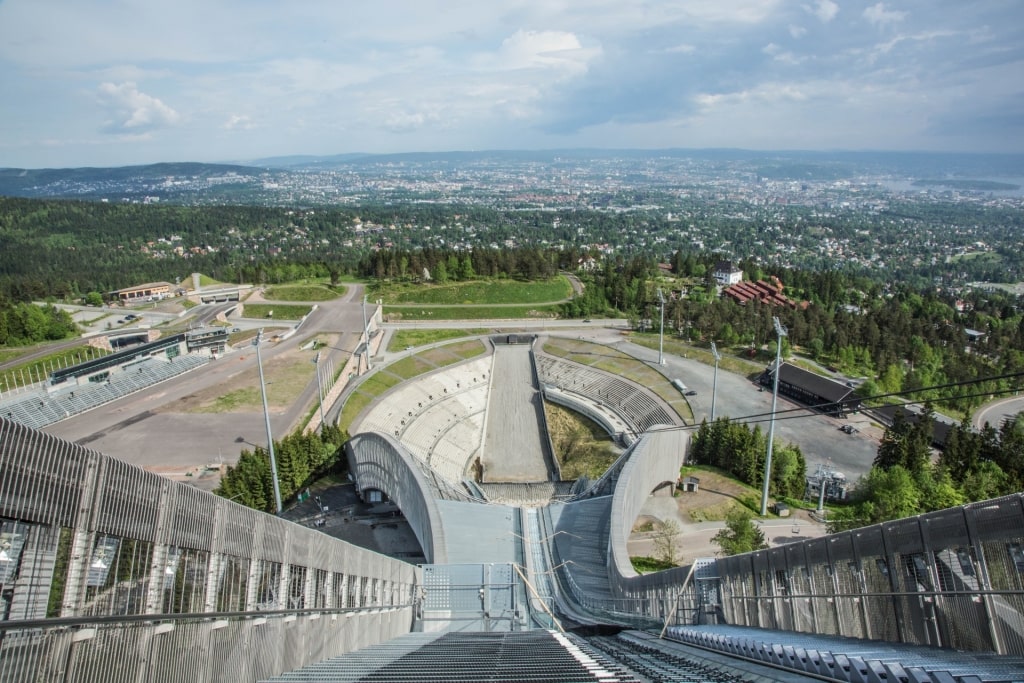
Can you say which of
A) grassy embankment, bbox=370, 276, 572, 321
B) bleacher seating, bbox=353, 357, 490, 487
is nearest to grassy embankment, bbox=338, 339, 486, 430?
bleacher seating, bbox=353, 357, 490, 487

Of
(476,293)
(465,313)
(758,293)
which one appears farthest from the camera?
(758,293)

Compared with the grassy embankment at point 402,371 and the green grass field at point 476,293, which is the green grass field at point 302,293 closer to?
the green grass field at point 476,293

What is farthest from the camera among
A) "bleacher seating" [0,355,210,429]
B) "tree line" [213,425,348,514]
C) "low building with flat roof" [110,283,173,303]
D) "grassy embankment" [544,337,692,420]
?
"low building with flat roof" [110,283,173,303]

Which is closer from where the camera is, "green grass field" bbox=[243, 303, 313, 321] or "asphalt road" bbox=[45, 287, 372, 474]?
"asphalt road" bbox=[45, 287, 372, 474]

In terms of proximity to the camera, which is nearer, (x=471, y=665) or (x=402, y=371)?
(x=471, y=665)

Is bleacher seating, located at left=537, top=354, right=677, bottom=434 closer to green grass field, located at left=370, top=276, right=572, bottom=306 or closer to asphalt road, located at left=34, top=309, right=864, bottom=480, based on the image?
asphalt road, located at left=34, top=309, right=864, bottom=480

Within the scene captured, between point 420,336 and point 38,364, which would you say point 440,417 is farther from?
point 38,364

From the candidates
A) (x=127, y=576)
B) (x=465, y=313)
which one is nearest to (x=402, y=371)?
(x=465, y=313)
